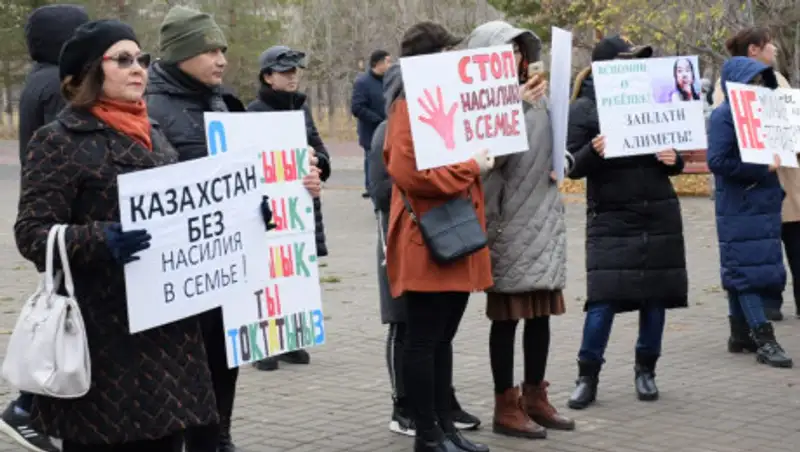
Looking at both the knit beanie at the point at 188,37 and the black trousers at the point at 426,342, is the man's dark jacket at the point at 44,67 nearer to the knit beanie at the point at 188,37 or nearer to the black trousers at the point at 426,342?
the knit beanie at the point at 188,37

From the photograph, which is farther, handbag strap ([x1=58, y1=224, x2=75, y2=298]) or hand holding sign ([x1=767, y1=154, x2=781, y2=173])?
hand holding sign ([x1=767, y1=154, x2=781, y2=173])

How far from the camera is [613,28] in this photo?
78.9 feet

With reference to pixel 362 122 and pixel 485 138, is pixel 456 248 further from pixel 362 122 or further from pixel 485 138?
pixel 362 122

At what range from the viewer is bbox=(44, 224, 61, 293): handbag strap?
13.4 ft

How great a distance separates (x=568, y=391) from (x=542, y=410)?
2.94ft

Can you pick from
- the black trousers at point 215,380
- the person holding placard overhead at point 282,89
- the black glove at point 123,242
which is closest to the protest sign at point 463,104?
the black trousers at point 215,380

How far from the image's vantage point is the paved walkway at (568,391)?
645 centimetres

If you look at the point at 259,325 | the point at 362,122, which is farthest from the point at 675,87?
the point at 362,122

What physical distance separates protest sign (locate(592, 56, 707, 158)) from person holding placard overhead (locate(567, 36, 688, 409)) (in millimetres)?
104

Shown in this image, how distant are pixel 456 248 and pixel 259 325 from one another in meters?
1.00

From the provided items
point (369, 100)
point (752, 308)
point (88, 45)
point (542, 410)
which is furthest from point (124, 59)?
point (369, 100)

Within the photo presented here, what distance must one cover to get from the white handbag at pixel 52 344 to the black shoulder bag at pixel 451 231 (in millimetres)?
2041

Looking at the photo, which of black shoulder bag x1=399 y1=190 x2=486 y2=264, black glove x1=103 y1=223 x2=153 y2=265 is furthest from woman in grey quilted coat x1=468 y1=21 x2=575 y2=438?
black glove x1=103 y1=223 x2=153 y2=265

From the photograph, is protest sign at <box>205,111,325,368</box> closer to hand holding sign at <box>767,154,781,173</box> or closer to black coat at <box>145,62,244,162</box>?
black coat at <box>145,62,244,162</box>
